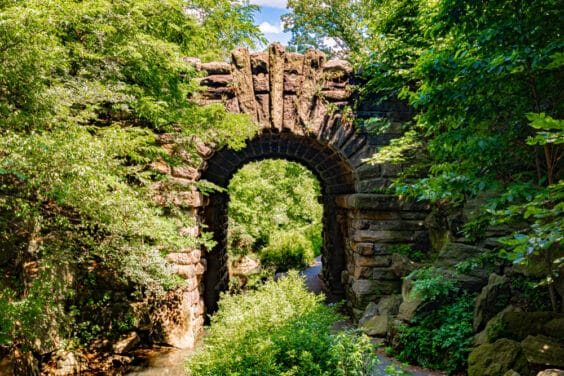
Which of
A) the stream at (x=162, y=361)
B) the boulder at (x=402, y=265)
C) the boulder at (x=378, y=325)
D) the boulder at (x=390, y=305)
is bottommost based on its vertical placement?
the stream at (x=162, y=361)

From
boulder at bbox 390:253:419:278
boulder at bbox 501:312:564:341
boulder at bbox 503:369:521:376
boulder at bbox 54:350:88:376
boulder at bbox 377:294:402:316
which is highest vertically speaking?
boulder at bbox 390:253:419:278

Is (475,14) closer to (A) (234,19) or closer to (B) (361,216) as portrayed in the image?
(B) (361,216)

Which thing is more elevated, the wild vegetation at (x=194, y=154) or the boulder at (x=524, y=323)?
the wild vegetation at (x=194, y=154)

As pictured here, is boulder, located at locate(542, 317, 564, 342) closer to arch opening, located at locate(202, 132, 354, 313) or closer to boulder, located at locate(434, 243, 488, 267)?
boulder, located at locate(434, 243, 488, 267)

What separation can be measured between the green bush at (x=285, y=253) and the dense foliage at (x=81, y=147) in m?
7.53

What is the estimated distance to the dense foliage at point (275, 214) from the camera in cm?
1162

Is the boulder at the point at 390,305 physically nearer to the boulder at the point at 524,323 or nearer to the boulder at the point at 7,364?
the boulder at the point at 524,323

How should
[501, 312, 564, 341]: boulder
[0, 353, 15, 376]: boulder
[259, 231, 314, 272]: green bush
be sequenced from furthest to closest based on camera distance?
1. [259, 231, 314, 272]: green bush
2. [0, 353, 15, 376]: boulder
3. [501, 312, 564, 341]: boulder

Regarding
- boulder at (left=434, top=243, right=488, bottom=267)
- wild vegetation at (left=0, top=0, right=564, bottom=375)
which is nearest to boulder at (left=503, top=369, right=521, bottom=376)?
wild vegetation at (left=0, top=0, right=564, bottom=375)

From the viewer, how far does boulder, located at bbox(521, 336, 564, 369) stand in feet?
9.34

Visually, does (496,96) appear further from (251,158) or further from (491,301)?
(251,158)

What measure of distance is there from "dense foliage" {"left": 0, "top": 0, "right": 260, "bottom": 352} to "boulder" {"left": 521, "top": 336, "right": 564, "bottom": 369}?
362 cm

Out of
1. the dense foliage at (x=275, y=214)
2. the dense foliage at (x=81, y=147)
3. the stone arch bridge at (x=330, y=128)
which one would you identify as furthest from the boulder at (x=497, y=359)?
the dense foliage at (x=275, y=214)

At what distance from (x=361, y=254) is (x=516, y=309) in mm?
2685
